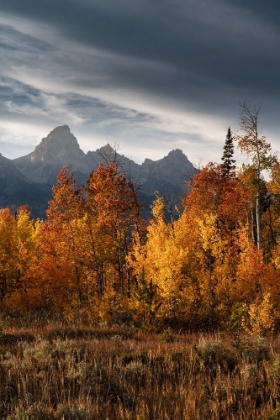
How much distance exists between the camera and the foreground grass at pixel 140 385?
14.6ft

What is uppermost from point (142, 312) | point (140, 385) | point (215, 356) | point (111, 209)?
point (111, 209)

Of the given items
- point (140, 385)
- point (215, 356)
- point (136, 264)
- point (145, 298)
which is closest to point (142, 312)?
point (145, 298)

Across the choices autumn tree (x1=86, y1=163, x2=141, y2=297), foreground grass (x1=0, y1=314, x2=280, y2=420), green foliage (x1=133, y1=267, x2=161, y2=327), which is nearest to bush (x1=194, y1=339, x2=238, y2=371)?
foreground grass (x1=0, y1=314, x2=280, y2=420)

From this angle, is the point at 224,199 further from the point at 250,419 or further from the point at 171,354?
the point at 250,419

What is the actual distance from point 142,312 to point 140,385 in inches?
505

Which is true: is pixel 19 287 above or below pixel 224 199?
below

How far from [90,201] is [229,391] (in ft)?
75.7

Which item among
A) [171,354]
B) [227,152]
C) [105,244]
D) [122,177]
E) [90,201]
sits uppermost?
[227,152]

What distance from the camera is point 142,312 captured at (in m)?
18.4

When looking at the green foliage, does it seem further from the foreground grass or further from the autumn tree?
the foreground grass

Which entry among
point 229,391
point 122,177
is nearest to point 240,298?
point 122,177

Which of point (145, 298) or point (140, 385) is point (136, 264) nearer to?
point (145, 298)

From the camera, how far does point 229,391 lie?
5.07 m

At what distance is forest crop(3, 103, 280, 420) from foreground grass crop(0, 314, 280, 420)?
29 mm
